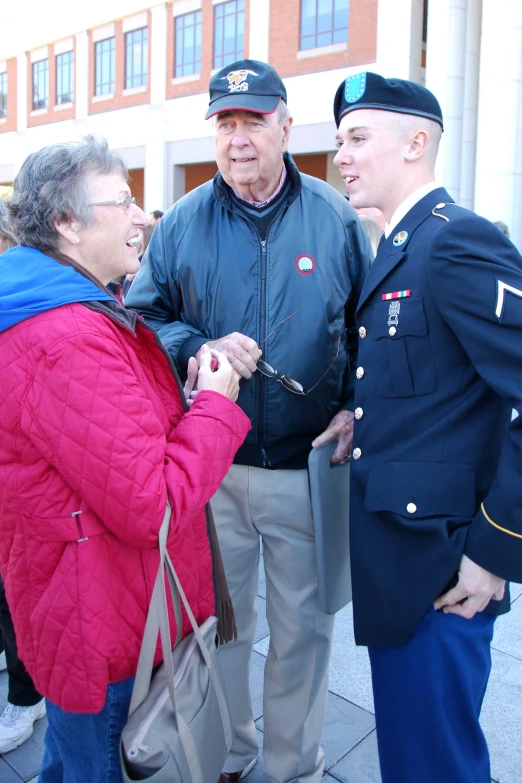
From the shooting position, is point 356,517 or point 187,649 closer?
point 187,649

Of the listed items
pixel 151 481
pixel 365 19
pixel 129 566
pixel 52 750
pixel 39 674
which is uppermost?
pixel 365 19

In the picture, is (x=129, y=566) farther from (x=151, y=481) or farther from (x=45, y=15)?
(x=45, y=15)

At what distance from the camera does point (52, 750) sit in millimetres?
1854

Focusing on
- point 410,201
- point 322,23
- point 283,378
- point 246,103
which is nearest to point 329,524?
point 283,378

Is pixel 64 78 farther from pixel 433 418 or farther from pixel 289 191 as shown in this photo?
pixel 433 418

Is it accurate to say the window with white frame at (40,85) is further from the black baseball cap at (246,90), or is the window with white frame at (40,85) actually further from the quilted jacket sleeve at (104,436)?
the quilted jacket sleeve at (104,436)

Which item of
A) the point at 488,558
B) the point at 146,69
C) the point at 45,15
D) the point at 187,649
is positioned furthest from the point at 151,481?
the point at 45,15

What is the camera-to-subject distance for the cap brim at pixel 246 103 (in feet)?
7.12

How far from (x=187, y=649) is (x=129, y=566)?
0.90 feet

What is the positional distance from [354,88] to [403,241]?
18.0 inches

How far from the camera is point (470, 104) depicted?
39.5 feet

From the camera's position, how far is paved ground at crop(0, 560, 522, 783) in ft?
8.04

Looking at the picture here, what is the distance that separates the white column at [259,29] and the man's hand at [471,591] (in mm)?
18668

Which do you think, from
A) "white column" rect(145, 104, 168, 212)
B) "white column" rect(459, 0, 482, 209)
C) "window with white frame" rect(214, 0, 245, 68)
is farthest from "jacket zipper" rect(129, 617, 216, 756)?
"white column" rect(145, 104, 168, 212)
